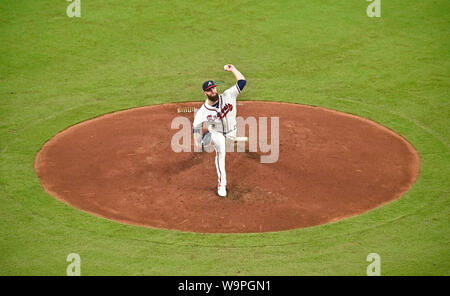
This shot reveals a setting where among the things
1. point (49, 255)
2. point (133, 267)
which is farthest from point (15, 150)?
point (133, 267)

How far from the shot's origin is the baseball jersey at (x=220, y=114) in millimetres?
13258

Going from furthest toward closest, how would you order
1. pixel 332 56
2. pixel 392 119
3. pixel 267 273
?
pixel 332 56 → pixel 392 119 → pixel 267 273

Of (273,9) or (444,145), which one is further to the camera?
(273,9)

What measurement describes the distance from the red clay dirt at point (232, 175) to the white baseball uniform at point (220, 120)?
61 cm

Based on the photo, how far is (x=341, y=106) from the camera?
17188 millimetres

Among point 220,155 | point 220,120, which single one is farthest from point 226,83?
point 220,155

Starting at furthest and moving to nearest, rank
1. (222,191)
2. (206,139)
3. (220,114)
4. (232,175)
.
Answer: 1. (206,139)
2. (232,175)
3. (220,114)
4. (222,191)

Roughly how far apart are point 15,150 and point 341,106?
8133 mm

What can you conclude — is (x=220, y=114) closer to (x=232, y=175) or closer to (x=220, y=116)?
(x=220, y=116)

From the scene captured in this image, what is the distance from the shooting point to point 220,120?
13.3 m

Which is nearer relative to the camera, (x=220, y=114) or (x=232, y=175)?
→ (x=220, y=114)

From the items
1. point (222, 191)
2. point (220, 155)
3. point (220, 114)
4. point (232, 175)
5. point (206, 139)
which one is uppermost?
point (220, 114)

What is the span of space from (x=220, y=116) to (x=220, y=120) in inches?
3.7

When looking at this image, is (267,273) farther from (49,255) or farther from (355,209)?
(49,255)
